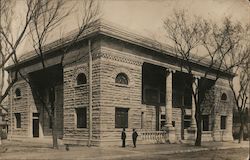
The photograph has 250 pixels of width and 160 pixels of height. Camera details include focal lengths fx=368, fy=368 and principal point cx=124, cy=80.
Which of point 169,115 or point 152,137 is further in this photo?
point 169,115

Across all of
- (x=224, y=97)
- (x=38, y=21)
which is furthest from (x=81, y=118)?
(x=224, y=97)

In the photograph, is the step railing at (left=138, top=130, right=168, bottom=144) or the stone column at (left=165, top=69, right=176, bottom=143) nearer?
the step railing at (left=138, top=130, right=168, bottom=144)

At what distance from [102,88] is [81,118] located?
7.63ft

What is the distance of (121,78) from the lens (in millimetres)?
20328

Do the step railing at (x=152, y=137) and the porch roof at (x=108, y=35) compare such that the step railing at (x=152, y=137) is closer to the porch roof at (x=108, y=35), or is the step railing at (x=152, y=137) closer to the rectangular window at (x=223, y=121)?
the porch roof at (x=108, y=35)

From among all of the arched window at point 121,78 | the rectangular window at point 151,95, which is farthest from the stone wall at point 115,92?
the rectangular window at point 151,95

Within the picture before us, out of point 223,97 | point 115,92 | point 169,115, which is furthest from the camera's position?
point 223,97

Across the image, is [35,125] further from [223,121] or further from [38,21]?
[223,121]

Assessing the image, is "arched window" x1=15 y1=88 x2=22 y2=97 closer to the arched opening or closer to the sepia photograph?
the sepia photograph

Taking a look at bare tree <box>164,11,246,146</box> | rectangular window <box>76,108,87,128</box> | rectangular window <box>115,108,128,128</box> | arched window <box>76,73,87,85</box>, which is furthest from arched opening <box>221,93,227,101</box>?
rectangular window <box>76,108,87,128</box>

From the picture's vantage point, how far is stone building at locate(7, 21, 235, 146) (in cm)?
1897

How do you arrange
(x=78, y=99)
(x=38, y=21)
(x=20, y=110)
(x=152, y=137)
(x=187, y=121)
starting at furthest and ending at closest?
(x=187, y=121)
(x=20, y=110)
(x=152, y=137)
(x=78, y=99)
(x=38, y=21)

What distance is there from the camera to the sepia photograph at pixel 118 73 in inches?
582

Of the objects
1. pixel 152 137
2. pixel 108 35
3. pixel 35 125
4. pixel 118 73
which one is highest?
pixel 108 35
